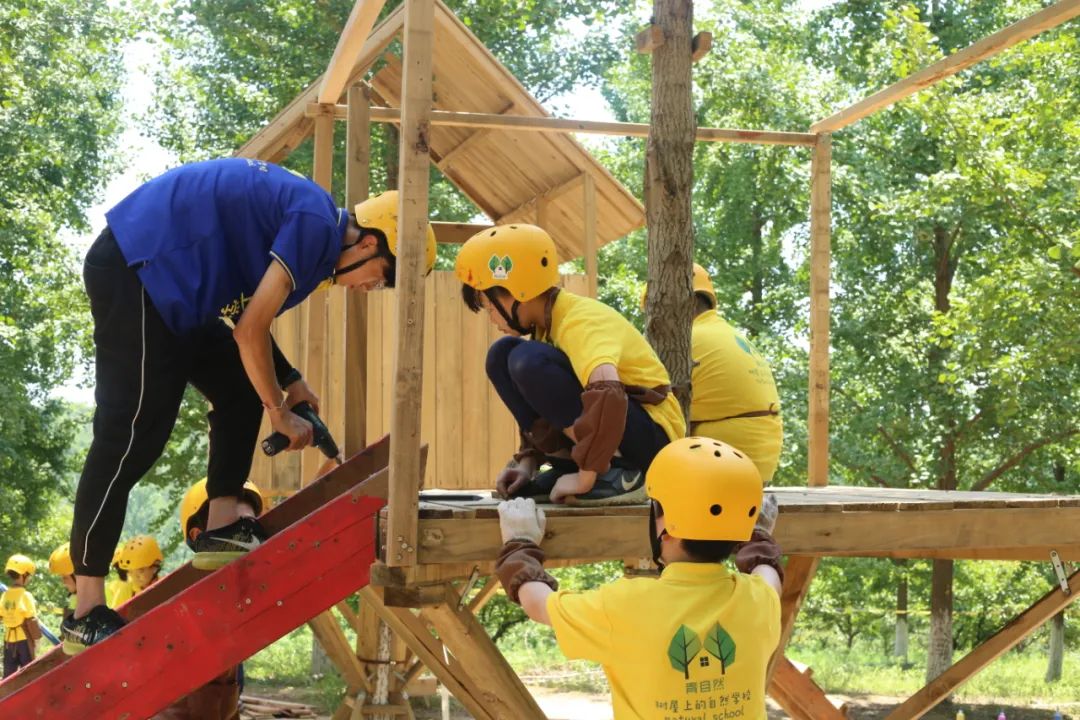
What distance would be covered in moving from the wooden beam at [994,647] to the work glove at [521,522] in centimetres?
339

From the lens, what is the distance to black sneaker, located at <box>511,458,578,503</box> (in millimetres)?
4457

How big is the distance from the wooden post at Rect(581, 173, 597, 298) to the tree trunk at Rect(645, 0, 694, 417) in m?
3.50

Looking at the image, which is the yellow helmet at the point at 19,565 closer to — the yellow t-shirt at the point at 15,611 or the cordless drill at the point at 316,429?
the yellow t-shirt at the point at 15,611

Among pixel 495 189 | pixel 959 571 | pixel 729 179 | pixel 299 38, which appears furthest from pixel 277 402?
pixel 959 571

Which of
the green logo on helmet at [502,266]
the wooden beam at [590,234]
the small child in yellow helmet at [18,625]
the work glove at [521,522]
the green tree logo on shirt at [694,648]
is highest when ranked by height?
the wooden beam at [590,234]

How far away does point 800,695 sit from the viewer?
7367 mm

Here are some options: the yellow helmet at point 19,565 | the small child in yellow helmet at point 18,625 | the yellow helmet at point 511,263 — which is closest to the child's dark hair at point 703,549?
the yellow helmet at point 511,263

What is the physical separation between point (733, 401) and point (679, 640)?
10.5 ft

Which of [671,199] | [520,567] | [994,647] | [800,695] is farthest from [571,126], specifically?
[800,695]

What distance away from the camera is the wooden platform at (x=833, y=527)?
3953 mm

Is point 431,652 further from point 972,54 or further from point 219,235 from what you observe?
point 972,54

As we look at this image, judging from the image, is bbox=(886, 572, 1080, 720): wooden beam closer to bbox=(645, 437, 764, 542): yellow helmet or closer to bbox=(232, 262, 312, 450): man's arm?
bbox=(645, 437, 764, 542): yellow helmet

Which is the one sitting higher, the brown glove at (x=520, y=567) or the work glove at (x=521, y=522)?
the work glove at (x=521, y=522)

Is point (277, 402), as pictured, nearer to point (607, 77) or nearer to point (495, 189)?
point (495, 189)
